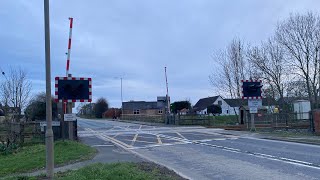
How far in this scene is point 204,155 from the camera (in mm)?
16406

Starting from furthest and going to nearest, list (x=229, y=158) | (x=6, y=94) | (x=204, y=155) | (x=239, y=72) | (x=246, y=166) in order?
(x=239, y=72)
(x=6, y=94)
(x=204, y=155)
(x=229, y=158)
(x=246, y=166)

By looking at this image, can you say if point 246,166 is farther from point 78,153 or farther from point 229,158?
point 78,153

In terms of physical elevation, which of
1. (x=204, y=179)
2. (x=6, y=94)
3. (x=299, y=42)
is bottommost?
(x=204, y=179)

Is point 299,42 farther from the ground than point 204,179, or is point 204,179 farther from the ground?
point 299,42

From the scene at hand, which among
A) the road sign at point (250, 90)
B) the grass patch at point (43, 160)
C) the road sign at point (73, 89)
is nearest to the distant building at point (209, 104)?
the road sign at point (250, 90)

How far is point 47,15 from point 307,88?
123 feet

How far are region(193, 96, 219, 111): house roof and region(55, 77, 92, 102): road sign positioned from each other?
90.7 m

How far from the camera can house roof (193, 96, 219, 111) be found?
109688mm

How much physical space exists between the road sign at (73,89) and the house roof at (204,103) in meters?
90.7

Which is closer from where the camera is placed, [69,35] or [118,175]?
[118,175]

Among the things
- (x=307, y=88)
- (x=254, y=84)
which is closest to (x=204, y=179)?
(x=254, y=84)

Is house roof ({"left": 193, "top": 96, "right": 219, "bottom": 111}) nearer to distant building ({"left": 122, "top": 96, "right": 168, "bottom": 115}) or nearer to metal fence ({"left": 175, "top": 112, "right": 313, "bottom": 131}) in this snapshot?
distant building ({"left": 122, "top": 96, "right": 168, "bottom": 115})

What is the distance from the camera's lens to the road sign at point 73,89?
17.7 metres

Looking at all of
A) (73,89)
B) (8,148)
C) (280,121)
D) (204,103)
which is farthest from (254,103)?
(204,103)
